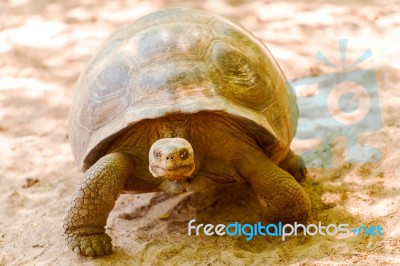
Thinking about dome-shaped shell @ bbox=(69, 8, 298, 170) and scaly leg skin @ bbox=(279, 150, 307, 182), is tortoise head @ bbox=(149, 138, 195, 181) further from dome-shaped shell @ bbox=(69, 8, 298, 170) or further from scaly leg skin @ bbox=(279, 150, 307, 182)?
scaly leg skin @ bbox=(279, 150, 307, 182)

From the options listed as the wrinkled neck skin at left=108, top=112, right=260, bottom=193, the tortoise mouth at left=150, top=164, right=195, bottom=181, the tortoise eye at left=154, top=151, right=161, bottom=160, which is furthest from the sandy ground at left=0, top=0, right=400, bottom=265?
the tortoise eye at left=154, top=151, right=161, bottom=160

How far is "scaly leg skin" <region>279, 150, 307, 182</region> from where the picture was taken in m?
4.64

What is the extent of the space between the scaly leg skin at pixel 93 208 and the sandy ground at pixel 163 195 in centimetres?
10

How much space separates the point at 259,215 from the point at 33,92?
3.11 metres

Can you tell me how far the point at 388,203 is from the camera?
13.0 feet

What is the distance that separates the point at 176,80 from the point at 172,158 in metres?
0.56

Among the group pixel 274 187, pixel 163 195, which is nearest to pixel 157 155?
pixel 274 187

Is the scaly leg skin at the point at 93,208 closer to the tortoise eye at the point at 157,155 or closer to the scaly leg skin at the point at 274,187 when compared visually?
the tortoise eye at the point at 157,155

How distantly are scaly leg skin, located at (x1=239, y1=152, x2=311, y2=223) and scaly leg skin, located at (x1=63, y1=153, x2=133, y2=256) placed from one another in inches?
32.7

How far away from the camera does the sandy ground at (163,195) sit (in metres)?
3.76

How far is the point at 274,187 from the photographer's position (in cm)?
387

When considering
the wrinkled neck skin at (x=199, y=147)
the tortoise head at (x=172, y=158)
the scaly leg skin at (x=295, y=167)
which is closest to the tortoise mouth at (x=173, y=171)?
the tortoise head at (x=172, y=158)

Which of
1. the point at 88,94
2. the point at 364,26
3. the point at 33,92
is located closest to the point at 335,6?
the point at 364,26

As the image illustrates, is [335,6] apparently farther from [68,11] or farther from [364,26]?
[68,11]
